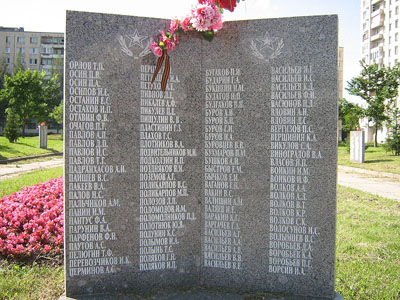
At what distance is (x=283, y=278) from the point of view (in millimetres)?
3648

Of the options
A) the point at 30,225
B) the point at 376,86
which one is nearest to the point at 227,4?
the point at 30,225

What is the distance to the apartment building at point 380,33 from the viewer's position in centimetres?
5125

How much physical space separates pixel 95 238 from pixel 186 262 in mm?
974

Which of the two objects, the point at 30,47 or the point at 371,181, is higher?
the point at 30,47

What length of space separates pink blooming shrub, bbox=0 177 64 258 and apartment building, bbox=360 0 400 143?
49961 mm

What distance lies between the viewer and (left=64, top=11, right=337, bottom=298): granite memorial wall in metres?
3.57

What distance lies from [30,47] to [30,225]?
79.0 m

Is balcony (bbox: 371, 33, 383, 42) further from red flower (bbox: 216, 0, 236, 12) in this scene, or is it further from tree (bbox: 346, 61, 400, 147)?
red flower (bbox: 216, 0, 236, 12)

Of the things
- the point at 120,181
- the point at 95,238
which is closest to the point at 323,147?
the point at 120,181

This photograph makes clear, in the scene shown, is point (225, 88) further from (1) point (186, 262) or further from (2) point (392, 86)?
(2) point (392, 86)

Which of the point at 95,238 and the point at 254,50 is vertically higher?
the point at 254,50

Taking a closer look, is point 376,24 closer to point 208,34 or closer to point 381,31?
point 381,31

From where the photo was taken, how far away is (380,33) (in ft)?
180

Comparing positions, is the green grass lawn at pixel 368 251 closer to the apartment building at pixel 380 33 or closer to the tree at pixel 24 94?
the tree at pixel 24 94
